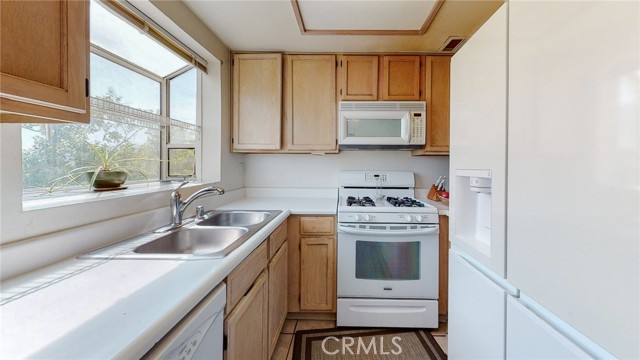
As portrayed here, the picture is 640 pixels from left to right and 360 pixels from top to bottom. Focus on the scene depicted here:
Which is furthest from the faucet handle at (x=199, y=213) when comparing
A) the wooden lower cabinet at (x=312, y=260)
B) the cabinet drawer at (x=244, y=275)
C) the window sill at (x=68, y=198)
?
the wooden lower cabinet at (x=312, y=260)

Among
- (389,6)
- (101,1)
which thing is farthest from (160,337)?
(389,6)

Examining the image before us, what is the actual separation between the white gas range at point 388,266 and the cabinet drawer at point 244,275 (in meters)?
0.79

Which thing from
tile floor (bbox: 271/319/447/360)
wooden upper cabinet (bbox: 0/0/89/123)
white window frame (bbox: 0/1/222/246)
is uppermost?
wooden upper cabinet (bbox: 0/0/89/123)

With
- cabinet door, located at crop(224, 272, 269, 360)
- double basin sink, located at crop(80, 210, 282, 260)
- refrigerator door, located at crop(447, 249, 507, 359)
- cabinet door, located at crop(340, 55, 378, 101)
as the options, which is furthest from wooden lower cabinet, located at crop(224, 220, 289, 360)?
Answer: cabinet door, located at crop(340, 55, 378, 101)

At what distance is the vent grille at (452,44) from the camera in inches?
80.4

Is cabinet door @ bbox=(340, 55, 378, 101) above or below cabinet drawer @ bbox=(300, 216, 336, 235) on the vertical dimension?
above

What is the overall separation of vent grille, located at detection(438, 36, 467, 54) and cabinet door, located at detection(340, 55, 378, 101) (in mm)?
604

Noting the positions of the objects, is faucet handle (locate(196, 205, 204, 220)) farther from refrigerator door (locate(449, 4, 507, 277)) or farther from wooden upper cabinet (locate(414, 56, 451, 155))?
wooden upper cabinet (locate(414, 56, 451, 155))

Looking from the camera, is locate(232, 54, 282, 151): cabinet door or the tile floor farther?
locate(232, 54, 282, 151): cabinet door

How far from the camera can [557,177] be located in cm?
62

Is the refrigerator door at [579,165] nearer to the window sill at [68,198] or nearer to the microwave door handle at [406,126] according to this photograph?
the microwave door handle at [406,126]

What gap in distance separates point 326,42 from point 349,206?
1.38 m

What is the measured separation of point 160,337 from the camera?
583 mm

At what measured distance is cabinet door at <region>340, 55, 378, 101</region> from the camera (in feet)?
7.57
